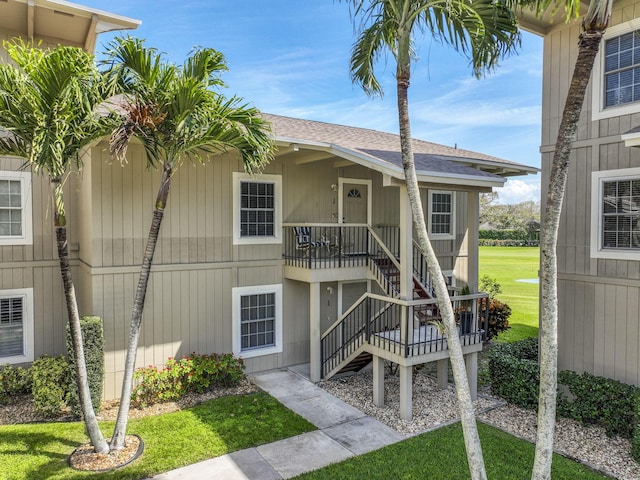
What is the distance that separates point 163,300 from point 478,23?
318 inches

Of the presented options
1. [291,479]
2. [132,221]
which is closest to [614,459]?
[291,479]

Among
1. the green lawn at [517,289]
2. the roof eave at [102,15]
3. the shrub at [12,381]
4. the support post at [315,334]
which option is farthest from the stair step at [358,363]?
the roof eave at [102,15]

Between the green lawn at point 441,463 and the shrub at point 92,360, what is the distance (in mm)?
4484

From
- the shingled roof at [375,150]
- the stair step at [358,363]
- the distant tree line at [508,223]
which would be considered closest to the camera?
the shingled roof at [375,150]

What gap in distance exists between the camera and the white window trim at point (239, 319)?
10305 millimetres

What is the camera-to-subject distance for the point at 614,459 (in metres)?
6.58

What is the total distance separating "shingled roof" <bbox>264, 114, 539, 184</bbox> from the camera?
8.72m

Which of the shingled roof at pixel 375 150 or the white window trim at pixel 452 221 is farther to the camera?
the white window trim at pixel 452 221

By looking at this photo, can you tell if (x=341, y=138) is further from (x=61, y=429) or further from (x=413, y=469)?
(x=61, y=429)

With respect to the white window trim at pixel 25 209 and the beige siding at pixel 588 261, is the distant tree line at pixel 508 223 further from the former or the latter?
the white window trim at pixel 25 209

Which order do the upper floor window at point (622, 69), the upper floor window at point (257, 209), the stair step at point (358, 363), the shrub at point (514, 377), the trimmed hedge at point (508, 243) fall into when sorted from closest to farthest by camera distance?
the upper floor window at point (622, 69)
the shrub at point (514, 377)
the stair step at point (358, 363)
the upper floor window at point (257, 209)
the trimmed hedge at point (508, 243)

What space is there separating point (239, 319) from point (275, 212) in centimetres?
286

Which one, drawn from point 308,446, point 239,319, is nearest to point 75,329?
point 308,446

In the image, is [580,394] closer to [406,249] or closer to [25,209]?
[406,249]
